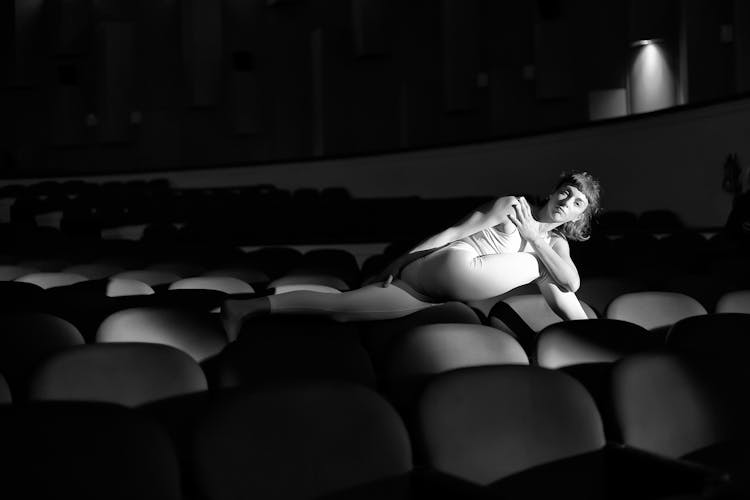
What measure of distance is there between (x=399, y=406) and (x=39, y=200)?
26.2 feet

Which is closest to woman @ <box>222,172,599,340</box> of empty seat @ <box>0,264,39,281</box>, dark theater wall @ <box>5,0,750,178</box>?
empty seat @ <box>0,264,39,281</box>

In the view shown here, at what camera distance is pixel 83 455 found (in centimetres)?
161

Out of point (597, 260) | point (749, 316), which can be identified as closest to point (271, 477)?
point (749, 316)

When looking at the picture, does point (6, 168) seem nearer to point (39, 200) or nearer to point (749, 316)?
point (39, 200)

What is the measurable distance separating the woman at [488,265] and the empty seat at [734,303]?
587 millimetres

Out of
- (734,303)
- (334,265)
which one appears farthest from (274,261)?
(734,303)

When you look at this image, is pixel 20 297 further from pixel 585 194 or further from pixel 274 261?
pixel 585 194

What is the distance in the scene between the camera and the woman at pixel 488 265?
3.00 m

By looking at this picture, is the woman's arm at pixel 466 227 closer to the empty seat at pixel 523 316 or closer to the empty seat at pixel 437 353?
the empty seat at pixel 523 316

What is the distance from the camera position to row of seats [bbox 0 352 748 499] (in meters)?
1.62

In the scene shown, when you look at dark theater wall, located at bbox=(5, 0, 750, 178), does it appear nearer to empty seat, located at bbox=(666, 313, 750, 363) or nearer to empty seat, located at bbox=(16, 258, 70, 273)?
empty seat, located at bbox=(666, 313, 750, 363)

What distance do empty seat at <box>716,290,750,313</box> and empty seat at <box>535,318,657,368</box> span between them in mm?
724

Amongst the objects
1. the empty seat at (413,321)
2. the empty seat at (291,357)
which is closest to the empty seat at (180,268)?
the empty seat at (413,321)

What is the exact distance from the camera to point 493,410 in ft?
6.44
